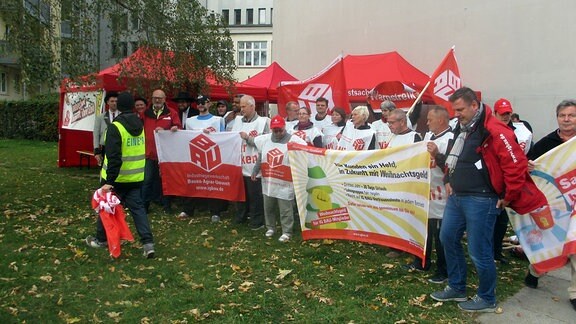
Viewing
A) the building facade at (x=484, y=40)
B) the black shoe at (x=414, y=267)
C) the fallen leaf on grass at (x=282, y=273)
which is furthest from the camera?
the building facade at (x=484, y=40)

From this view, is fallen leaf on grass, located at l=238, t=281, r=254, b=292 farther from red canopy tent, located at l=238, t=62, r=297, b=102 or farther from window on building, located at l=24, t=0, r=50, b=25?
red canopy tent, located at l=238, t=62, r=297, b=102

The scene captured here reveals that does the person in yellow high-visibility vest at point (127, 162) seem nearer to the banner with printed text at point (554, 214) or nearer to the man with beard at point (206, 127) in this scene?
the man with beard at point (206, 127)

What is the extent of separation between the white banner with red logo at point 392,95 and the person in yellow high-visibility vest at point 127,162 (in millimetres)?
6952

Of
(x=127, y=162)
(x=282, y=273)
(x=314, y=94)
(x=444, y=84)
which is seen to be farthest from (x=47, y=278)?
(x=444, y=84)

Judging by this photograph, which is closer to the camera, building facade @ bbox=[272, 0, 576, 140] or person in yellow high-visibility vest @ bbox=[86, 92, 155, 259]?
person in yellow high-visibility vest @ bbox=[86, 92, 155, 259]

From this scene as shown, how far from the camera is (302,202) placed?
6496 millimetres

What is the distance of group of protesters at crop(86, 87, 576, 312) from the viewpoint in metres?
4.08

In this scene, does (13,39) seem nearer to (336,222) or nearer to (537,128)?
(336,222)

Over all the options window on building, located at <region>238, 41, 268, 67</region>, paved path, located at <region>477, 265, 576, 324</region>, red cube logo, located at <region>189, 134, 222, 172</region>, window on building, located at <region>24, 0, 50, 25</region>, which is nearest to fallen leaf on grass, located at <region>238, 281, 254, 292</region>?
paved path, located at <region>477, 265, 576, 324</region>

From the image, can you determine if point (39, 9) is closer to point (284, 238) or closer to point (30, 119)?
point (284, 238)

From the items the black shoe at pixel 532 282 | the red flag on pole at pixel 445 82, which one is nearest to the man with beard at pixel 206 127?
the red flag on pole at pixel 445 82

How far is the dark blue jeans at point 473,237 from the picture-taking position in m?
4.13

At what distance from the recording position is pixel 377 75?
538 inches

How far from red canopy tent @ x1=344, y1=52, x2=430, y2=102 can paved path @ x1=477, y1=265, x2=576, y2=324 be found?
8074 mm
